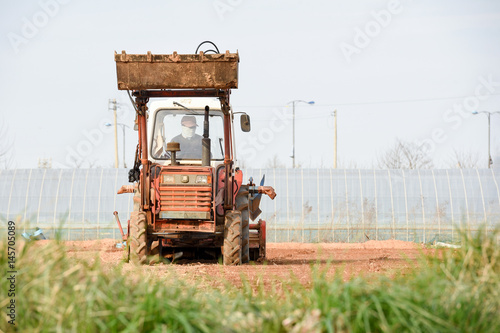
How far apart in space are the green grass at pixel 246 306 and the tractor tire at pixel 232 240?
560 centimetres

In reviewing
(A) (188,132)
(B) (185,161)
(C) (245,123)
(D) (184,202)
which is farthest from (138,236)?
(C) (245,123)

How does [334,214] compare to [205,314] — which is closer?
[205,314]

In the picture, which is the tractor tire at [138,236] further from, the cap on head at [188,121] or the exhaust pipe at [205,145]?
the cap on head at [188,121]

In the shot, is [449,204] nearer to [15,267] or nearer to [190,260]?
[190,260]

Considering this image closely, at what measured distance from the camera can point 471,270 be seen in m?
4.73

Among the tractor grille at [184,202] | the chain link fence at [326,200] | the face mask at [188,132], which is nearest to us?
the tractor grille at [184,202]

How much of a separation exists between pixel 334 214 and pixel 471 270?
17.0 metres

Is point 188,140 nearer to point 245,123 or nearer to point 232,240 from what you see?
point 245,123

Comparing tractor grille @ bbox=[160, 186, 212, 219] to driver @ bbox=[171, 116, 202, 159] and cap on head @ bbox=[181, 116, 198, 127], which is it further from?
cap on head @ bbox=[181, 116, 198, 127]

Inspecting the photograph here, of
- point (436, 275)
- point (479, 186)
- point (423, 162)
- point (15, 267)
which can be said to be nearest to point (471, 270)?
point (436, 275)

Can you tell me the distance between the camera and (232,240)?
10.2 metres

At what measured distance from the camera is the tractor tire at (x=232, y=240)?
403 inches

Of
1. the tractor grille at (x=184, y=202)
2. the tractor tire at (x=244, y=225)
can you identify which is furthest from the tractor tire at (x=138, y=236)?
the tractor tire at (x=244, y=225)

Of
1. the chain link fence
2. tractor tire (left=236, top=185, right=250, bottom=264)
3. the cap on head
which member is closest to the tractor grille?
tractor tire (left=236, top=185, right=250, bottom=264)
